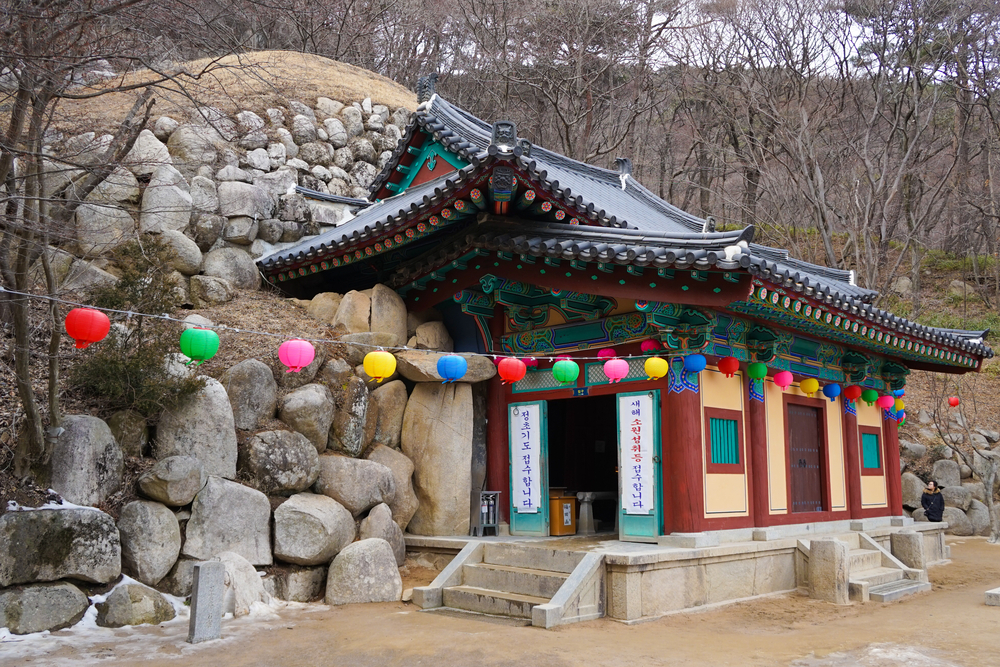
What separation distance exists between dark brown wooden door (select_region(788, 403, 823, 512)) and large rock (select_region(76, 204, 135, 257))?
10396 millimetres

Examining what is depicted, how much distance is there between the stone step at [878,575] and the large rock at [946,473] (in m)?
8.53

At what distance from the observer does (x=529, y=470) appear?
11.0m

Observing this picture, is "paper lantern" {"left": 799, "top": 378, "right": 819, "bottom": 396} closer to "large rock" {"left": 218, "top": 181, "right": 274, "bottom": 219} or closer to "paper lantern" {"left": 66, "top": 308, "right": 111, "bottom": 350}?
"paper lantern" {"left": 66, "top": 308, "right": 111, "bottom": 350}

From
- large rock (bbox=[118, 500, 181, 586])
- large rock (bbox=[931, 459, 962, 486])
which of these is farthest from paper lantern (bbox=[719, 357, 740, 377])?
large rock (bbox=[931, 459, 962, 486])

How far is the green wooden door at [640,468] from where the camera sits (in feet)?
32.0

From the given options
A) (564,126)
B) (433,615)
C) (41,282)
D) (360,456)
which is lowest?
(433,615)

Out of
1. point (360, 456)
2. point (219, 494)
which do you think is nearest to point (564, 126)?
point (360, 456)

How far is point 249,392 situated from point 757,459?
264 inches

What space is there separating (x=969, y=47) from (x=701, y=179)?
9980 mm

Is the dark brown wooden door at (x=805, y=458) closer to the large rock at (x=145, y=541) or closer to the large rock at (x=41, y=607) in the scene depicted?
the large rock at (x=145, y=541)

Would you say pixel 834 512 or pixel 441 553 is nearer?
pixel 441 553

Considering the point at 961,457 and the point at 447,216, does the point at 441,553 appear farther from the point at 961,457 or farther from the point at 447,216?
the point at 961,457

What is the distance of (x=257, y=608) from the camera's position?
26.7ft

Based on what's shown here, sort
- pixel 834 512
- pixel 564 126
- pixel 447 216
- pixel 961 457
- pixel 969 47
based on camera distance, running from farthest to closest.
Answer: pixel 564 126, pixel 969 47, pixel 961 457, pixel 834 512, pixel 447 216
